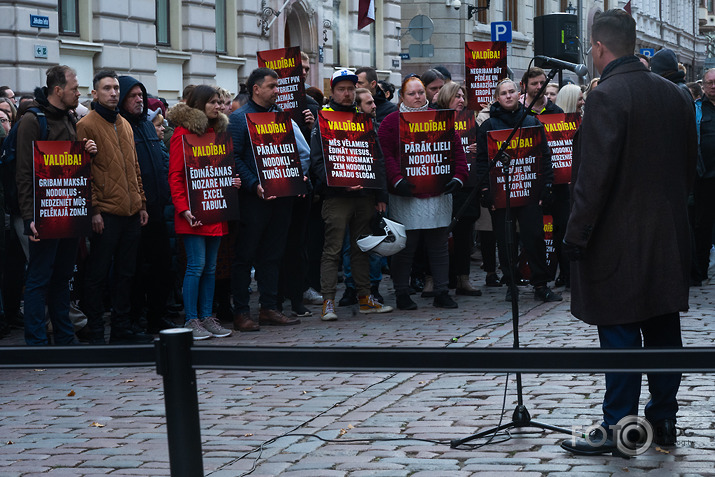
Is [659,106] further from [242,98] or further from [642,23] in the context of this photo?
[642,23]

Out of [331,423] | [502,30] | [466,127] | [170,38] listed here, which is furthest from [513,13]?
[331,423]

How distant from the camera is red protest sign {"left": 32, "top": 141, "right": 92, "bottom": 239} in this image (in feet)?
26.8

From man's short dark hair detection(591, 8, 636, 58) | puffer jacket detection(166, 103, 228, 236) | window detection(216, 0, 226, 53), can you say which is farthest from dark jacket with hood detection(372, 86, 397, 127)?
window detection(216, 0, 226, 53)

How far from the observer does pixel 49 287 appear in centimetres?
849

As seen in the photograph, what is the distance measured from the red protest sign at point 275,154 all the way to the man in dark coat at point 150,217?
753 mm

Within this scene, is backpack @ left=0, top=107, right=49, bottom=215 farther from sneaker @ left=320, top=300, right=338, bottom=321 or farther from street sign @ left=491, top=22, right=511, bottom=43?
street sign @ left=491, top=22, right=511, bottom=43

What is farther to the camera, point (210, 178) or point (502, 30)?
point (502, 30)

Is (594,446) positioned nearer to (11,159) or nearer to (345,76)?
(11,159)

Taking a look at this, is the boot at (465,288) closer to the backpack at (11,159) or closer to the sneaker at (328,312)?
the sneaker at (328,312)

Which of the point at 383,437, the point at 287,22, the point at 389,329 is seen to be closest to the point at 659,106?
the point at 383,437

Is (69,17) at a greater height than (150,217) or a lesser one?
greater

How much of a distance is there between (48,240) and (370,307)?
3.06 meters

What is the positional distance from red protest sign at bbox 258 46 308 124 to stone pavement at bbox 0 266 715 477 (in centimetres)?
326

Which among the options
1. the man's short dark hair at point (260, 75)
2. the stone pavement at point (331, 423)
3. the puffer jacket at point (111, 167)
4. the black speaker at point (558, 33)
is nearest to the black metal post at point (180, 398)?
the stone pavement at point (331, 423)
